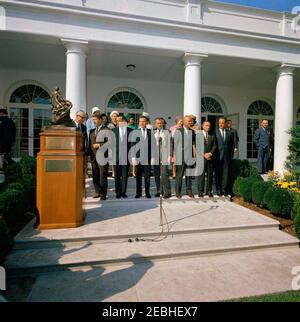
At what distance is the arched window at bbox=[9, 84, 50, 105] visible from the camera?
1043 cm

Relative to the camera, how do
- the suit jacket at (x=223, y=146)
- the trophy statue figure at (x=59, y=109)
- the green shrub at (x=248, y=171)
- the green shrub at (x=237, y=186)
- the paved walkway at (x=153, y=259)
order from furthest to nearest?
1. the green shrub at (x=248, y=171)
2. the green shrub at (x=237, y=186)
3. the suit jacket at (x=223, y=146)
4. the trophy statue figure at (x=59, y=109)
5. the paved walkway at (x=153, y=259)

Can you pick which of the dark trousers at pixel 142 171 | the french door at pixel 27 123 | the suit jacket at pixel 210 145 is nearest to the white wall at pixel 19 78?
the french door at pixel 27 123

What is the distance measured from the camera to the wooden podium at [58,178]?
388cm

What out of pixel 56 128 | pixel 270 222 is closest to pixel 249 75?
pixel 270 222

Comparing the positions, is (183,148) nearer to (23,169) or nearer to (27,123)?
(23,169)

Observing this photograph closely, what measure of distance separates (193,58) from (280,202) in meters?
4.93

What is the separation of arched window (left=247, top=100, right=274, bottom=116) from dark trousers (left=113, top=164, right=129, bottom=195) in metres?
10.0

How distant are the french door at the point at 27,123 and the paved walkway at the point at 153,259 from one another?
747cm

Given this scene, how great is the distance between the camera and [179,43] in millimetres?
7332

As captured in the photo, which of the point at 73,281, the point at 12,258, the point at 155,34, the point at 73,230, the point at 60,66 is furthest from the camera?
the point at 60,66

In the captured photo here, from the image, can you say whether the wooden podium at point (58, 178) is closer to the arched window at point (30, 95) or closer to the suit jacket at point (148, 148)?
the suit jacket at point (148, 148)

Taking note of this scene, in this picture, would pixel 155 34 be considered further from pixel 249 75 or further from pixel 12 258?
pixel 12 258

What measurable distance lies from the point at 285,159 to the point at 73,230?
7.80m

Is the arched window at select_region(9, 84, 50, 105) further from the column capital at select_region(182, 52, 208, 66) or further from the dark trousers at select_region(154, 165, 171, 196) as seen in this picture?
the dark trousers at select_region(154, 165, 171, 196)
